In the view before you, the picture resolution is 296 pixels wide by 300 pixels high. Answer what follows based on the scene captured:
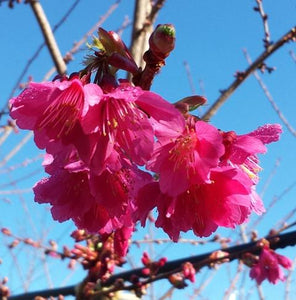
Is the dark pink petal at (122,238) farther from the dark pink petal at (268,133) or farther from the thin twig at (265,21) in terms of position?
the thin twig at (265,21)

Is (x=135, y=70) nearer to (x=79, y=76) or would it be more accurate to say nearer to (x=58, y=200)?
(x=79, y=76)

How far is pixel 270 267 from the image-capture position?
228 centimetres

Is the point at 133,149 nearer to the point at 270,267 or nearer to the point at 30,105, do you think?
the point at 30,105

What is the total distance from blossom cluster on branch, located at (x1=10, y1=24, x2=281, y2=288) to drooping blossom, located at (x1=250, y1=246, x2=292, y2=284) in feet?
4.54

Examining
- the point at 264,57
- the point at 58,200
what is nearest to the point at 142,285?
the point at 58,200

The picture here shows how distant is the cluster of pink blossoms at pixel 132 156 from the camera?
0.74m

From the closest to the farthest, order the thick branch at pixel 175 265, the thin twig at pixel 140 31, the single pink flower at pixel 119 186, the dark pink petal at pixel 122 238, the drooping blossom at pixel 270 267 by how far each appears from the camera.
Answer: the single pink flower at pixel 119 186
the dark pink petal at pixel 122 238
the thick branch at pixel 175 265
the drooping blossom at pixel 270 267
the thin twig at pixel 140 31

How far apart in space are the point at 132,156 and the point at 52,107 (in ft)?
0.51

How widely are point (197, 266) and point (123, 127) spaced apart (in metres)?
1.32

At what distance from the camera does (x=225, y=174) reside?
792 millimetres

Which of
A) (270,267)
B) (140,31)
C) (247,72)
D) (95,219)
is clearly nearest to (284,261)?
(270,267)

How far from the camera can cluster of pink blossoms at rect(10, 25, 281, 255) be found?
0.74m

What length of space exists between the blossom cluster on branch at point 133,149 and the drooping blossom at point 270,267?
1382mm

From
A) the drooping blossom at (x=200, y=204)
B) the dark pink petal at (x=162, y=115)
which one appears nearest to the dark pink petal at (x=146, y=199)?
the drooping blossom at (x=200, y=204)
